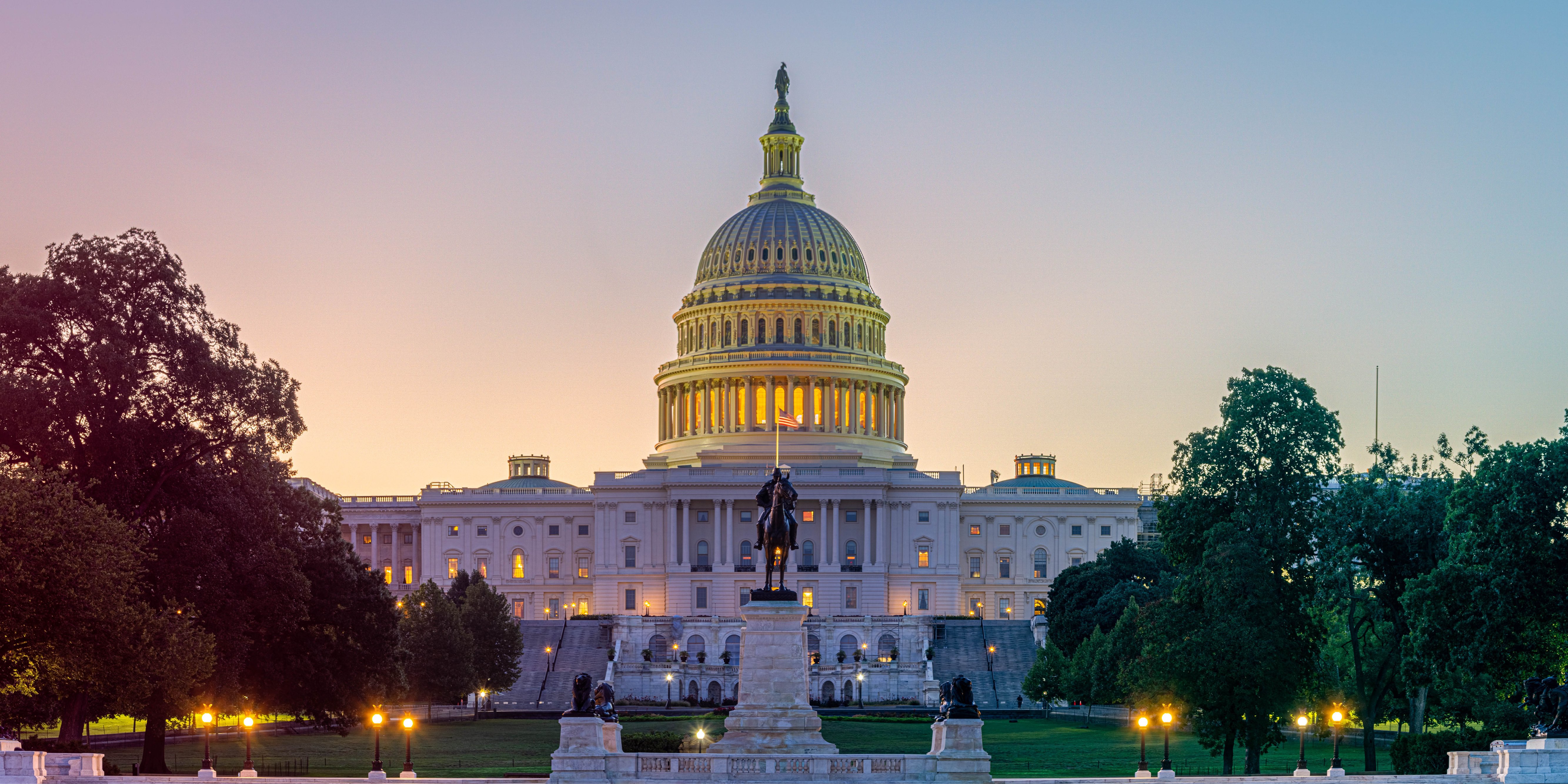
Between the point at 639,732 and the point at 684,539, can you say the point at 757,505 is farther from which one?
the point at 639,732

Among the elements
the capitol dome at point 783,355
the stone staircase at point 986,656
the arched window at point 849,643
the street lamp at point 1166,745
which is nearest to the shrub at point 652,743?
Answer: the street lamp at point 1166,745

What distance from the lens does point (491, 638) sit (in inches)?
3725

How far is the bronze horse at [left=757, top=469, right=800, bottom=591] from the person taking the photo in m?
47.2

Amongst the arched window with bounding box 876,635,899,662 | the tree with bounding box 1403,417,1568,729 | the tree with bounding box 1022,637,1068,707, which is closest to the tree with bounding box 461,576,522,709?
the tree with bounding box 1022,637,1068,707

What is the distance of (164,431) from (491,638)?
43.4 metres

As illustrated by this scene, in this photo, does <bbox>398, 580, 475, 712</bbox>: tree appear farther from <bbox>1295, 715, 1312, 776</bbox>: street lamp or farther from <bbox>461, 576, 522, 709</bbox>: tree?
<bbox>1295, 715, 1312, 776</bbox>: street lamp

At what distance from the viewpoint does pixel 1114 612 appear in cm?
10675

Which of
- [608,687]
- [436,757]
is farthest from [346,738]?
[608,687]

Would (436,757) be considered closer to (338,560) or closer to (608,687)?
(338,560)

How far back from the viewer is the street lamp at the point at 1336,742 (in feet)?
153

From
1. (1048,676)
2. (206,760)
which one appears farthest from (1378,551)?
(1048,676)

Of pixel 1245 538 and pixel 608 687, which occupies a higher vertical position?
pixel 1245 538

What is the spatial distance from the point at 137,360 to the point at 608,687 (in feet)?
57.9

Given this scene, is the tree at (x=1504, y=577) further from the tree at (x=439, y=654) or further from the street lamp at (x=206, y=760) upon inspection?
the tree at (x=439, y=654)
